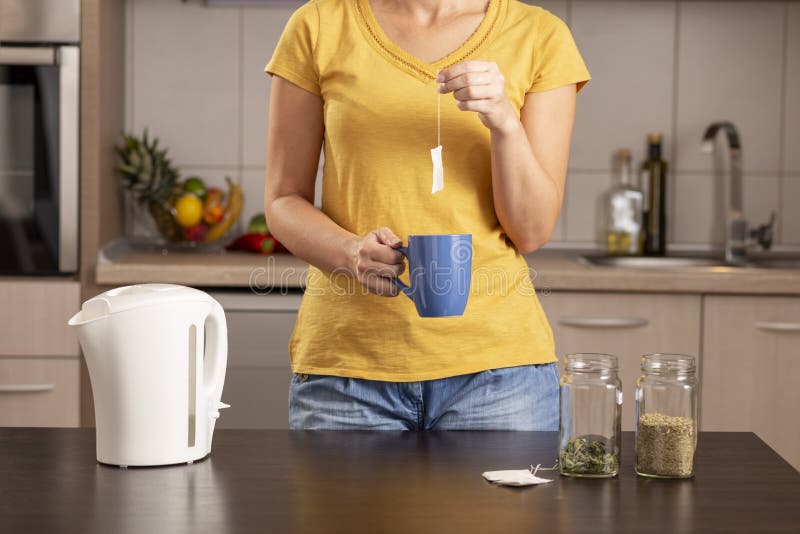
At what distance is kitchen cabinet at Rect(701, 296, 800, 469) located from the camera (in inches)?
93.3

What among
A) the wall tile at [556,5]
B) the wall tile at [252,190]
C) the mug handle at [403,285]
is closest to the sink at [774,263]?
the wall tile at [556,5]

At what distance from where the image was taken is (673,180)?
2.94 m

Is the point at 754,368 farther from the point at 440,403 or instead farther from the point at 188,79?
the point at 188,79

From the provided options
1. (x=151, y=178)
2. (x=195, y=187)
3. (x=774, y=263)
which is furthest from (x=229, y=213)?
(x=774, y=263)

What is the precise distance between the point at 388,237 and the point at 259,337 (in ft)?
4.35

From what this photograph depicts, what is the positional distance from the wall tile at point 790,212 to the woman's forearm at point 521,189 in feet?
5.97

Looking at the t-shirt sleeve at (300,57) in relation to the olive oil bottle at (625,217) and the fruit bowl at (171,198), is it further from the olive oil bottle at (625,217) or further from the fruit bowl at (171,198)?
the olive oil bottle at (625,217)

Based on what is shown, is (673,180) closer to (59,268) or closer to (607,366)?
(59,268)

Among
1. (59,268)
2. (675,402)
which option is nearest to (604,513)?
(675,402)

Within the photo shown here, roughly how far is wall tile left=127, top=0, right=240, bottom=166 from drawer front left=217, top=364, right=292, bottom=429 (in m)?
0.74

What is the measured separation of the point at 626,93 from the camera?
9.55 ft

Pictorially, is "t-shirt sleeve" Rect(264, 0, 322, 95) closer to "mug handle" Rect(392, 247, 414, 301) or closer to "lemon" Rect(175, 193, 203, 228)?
"mug handle" Rect(392, 247, 414, 301)

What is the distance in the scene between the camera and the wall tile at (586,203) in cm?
294

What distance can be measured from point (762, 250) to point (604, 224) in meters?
0.43
